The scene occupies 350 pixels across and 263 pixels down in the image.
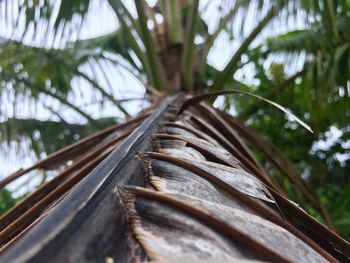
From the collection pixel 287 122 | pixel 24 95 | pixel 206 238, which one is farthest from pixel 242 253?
pixel 287 122

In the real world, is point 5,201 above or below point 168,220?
below

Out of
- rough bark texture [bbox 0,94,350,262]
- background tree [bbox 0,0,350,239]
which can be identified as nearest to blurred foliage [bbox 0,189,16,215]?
background tree [bbox 0,0,350,239]

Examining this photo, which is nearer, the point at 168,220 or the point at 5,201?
the point at 168,220

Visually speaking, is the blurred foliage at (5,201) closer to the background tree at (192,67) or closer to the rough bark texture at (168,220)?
the background tree at (192,67)

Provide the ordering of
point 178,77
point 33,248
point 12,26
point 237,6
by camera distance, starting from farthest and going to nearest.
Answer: point 237,6 < point 178,77 < point 12,26 < point 33,248

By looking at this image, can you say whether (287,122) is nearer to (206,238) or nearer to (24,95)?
(24,95)

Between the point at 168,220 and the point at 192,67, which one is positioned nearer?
the point at 168,220

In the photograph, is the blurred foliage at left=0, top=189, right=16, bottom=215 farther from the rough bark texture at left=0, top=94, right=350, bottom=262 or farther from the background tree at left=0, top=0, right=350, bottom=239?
the rough bark texture at left=0, top=94, right=350, bottom=262

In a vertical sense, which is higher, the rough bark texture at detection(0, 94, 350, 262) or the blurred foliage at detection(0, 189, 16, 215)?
the rough bark texture at detection(0, 94, 350, 262)
